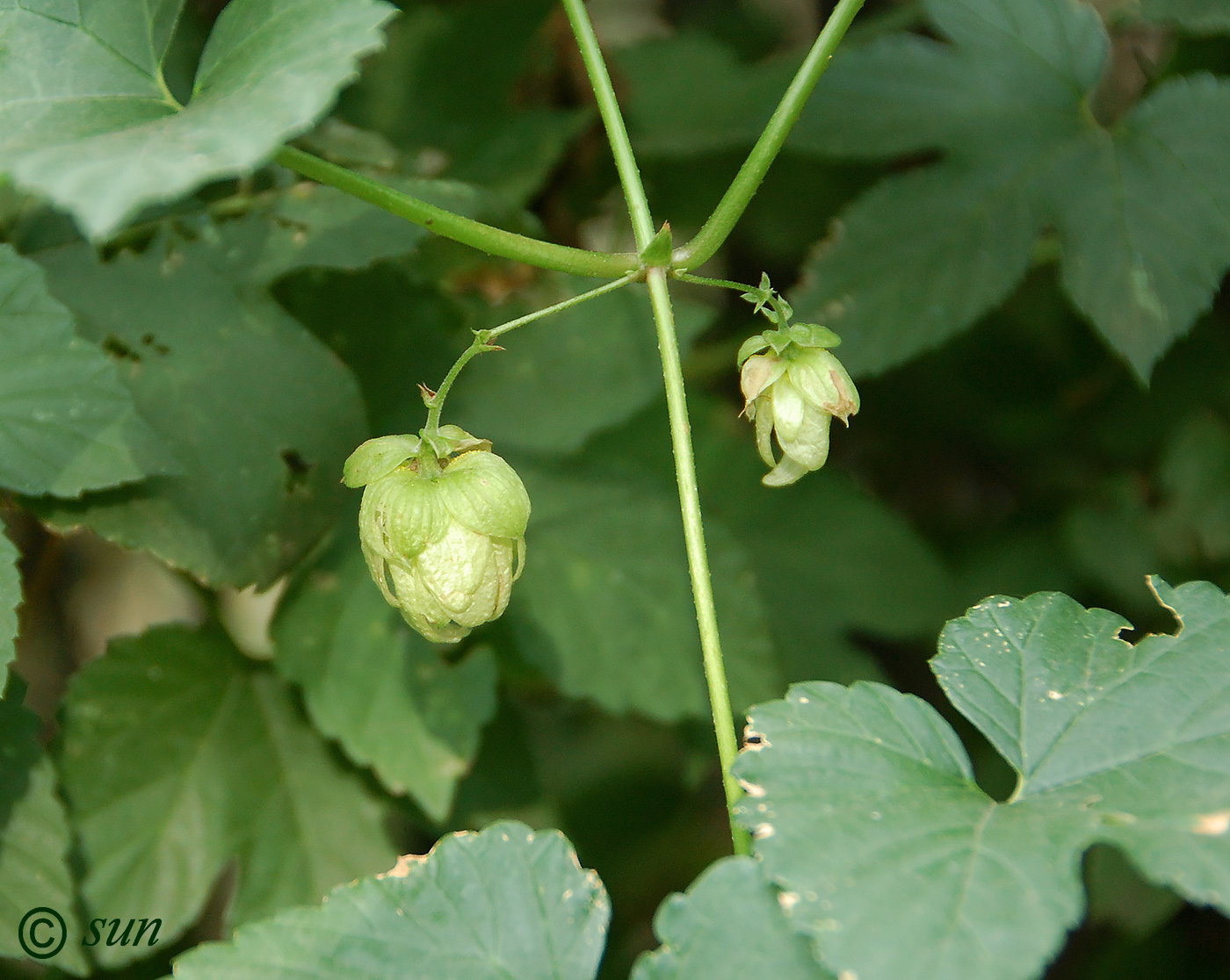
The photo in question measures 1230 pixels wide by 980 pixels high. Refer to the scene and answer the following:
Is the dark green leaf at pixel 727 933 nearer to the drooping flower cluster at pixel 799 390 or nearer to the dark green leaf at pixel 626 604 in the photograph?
the drooping flower cluster at pixel 799 390

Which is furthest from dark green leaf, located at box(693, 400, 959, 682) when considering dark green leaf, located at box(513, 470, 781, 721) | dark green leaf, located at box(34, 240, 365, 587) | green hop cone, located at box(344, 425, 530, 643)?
green hop cone, located at box(344, 425, 530, 643)

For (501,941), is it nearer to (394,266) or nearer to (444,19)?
(394,266)

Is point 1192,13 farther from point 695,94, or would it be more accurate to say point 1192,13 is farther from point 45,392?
point 45,392

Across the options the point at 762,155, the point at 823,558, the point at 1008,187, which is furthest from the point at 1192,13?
the point at 823,558

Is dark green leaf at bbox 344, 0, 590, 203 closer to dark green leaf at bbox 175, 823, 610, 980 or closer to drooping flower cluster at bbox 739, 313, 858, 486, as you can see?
drooping flower cluster at bbox 739, 313, 858, 486

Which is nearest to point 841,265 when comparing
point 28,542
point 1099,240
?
point 1099,240

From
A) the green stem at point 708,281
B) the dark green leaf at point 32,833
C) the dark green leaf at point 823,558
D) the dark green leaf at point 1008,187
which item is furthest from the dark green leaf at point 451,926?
the dark green leaf at point 823,558
